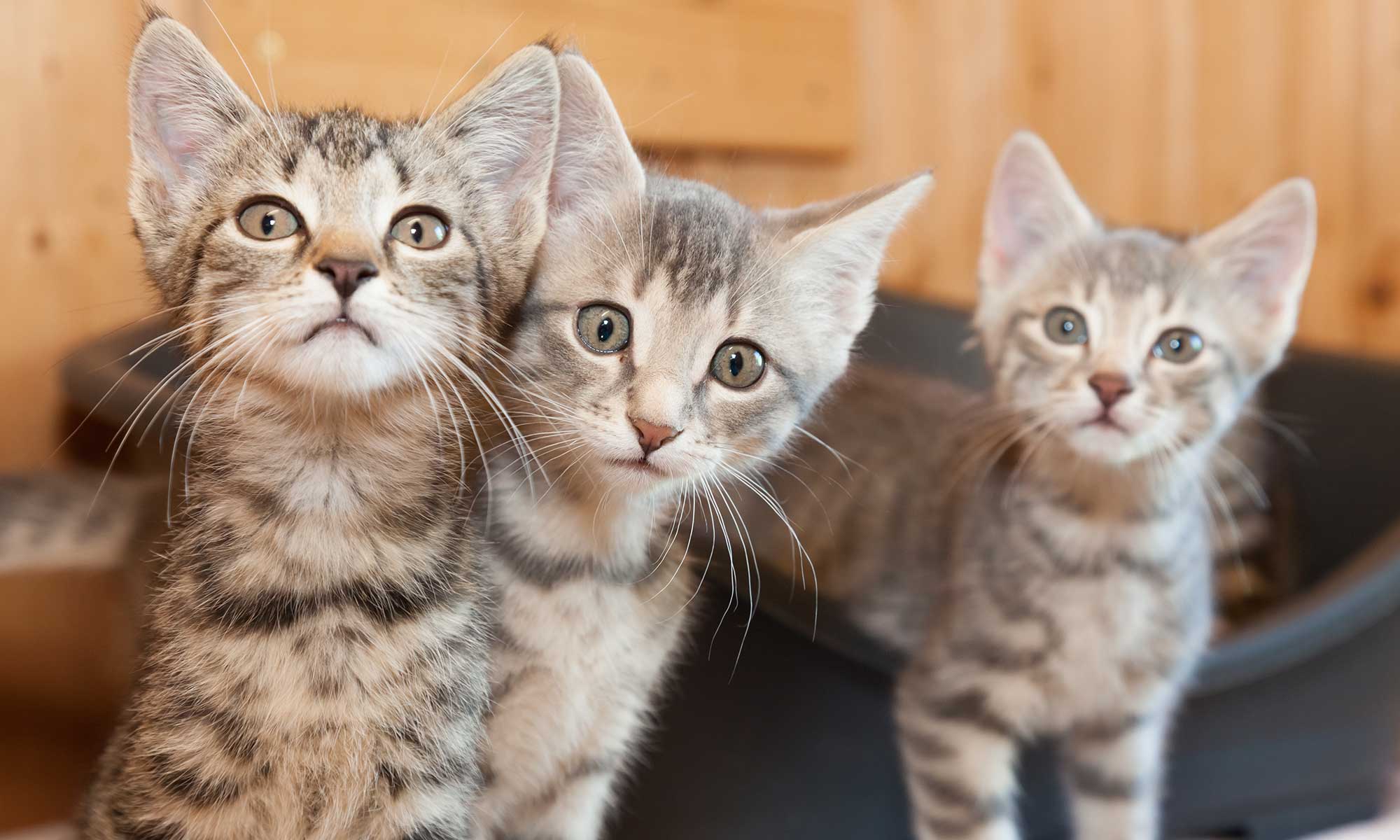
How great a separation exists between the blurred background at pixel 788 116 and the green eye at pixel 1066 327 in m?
0.37

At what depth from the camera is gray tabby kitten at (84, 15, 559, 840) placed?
0.75 m

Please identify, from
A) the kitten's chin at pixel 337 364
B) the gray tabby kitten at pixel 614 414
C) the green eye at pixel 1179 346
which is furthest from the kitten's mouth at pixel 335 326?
the green eye at pixel 1179 346

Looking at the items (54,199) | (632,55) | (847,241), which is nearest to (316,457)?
(847,241)

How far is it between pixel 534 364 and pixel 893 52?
2.02 meters

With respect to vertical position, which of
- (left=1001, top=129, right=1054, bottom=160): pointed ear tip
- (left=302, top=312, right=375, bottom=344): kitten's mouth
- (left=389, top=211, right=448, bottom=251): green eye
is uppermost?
(left=1001, top=129, right=1054, bottom=160): pointed ear tip

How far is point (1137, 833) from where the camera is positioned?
1266 millimetres

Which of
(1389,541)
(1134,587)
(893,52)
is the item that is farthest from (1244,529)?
(893,52)

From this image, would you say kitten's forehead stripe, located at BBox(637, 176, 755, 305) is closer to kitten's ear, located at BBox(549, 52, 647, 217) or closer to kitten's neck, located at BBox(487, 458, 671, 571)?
kitten's ear, located at BBox(549, 52, 647, 217)

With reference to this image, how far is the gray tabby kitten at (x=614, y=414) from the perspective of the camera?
2.83 feet

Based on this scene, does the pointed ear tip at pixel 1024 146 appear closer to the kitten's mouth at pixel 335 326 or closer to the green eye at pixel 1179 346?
the green eye at pixel 1179 346

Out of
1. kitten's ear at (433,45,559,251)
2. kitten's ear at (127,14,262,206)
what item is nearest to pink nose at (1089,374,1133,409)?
kitten's ear at (433,45,559,251)

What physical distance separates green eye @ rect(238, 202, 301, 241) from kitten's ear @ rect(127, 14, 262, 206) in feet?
0.27

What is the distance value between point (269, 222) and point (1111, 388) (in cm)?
79

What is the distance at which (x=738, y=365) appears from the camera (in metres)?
0.92
